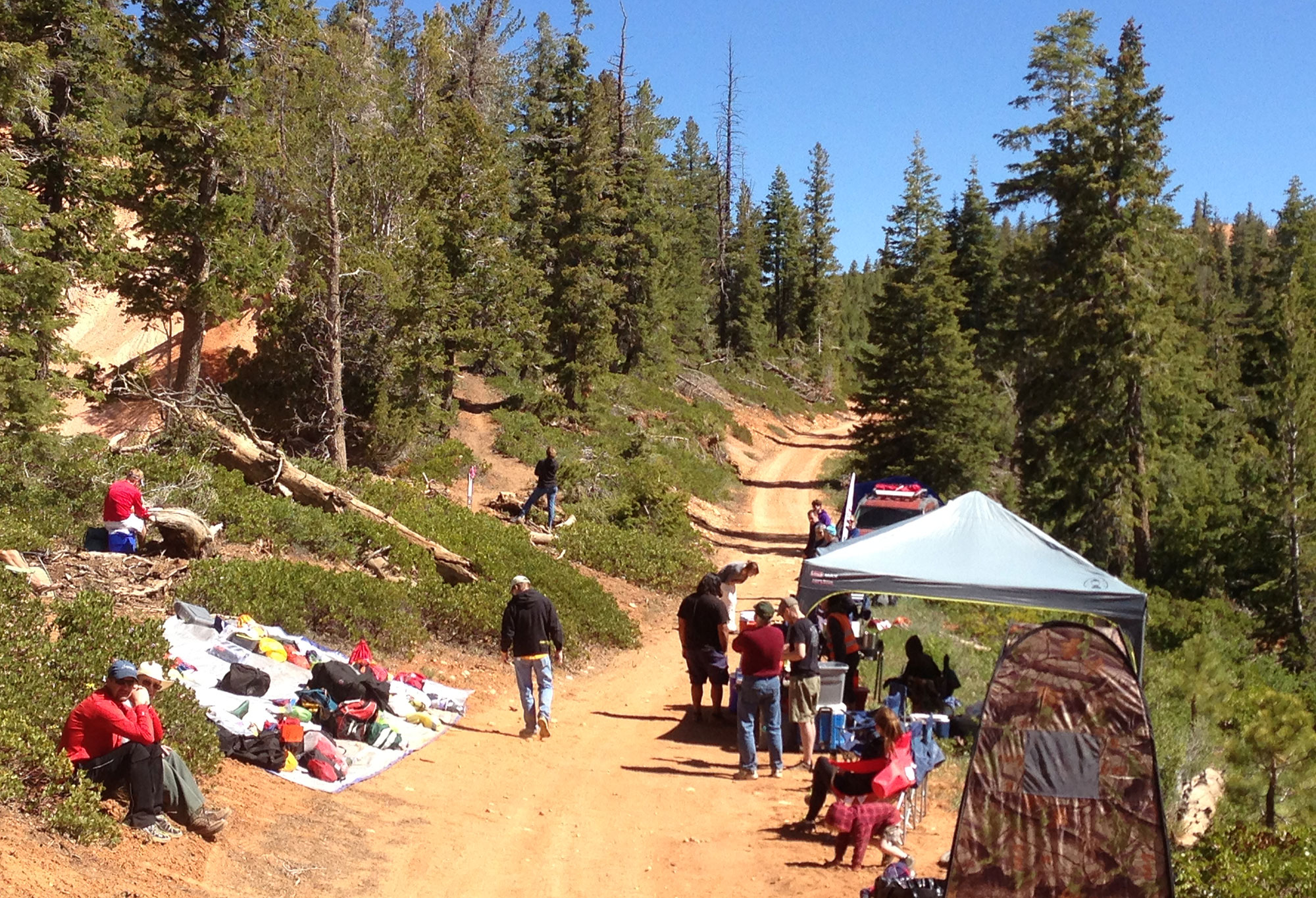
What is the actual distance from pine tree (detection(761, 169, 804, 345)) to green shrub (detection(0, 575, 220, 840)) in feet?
214

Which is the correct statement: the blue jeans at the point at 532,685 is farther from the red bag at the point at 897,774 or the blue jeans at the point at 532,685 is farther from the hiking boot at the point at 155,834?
the hiking boot at the point at 155,834

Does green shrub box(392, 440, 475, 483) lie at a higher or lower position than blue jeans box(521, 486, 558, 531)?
higher

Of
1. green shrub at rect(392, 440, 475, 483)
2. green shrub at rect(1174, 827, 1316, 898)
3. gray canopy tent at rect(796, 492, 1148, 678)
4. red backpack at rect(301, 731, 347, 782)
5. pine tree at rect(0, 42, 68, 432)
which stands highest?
pine tree at rect(0, 42, 68, 432)

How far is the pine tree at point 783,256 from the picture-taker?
73.1 metres

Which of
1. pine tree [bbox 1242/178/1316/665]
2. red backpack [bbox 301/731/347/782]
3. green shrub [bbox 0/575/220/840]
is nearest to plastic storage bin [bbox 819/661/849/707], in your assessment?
red backpack [bbox 301/731/347/782]

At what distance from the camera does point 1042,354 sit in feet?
97.0

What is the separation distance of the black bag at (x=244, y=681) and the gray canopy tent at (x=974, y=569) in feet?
17.1

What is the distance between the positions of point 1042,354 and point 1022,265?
506 centimetres

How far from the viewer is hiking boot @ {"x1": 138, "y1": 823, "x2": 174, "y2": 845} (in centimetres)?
675

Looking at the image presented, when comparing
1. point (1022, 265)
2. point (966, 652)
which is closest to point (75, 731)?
point (966, 652)

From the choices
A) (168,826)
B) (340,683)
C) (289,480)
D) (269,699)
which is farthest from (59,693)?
(289,480)

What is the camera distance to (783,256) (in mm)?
74062

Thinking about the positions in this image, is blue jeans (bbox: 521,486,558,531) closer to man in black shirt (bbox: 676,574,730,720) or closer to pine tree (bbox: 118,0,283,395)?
pine tree (bbox: 118,0,283,395)

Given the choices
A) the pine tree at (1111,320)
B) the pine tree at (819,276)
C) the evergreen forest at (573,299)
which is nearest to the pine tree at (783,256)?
the pine tree at (819,276)
